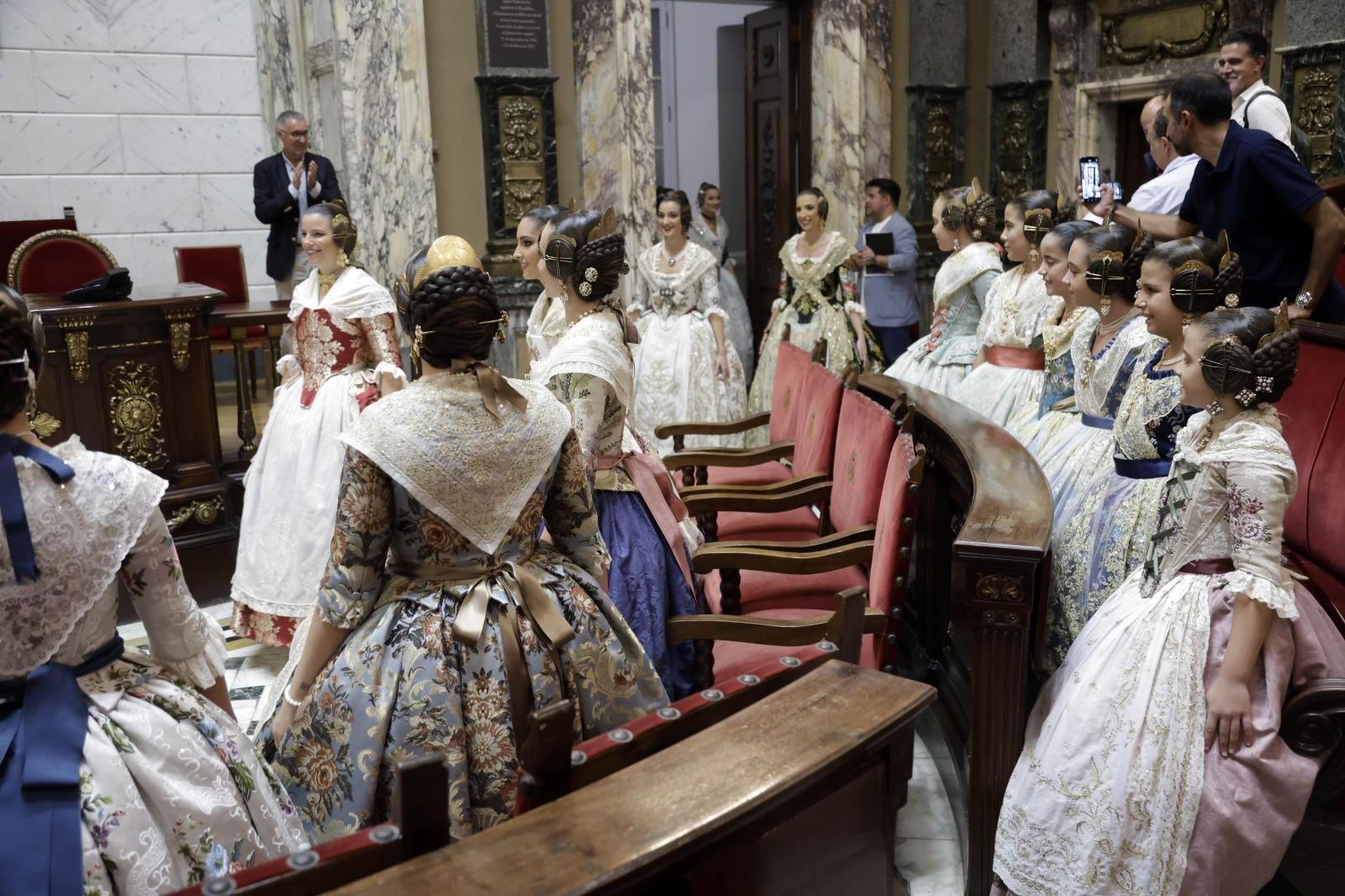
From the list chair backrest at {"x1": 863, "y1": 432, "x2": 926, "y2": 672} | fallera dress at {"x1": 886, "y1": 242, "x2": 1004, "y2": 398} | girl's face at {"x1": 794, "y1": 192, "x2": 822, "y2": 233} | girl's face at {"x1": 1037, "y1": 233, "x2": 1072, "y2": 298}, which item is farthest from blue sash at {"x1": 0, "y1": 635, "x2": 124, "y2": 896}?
girl's face at {"x1": 794, "y1": 192, "x2": 822, "y2": 233}

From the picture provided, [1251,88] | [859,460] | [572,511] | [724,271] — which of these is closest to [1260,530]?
[859,460]

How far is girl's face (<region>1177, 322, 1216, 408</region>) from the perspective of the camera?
2.41 m

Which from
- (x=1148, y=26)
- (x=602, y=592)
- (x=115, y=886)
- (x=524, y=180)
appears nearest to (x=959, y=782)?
(x=602, y=592)

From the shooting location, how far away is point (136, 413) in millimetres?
4730

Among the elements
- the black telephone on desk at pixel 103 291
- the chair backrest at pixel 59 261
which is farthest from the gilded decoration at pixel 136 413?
the chair backrest at pixel 59 261

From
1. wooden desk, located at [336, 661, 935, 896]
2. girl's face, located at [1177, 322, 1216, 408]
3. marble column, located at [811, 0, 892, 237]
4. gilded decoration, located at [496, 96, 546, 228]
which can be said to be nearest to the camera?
wooden desk, located at [336, 661, 935, 896]

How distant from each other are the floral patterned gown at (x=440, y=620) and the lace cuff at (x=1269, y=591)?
130cm

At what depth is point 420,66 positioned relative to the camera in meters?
6.82

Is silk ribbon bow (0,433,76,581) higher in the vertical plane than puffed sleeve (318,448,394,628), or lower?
higher

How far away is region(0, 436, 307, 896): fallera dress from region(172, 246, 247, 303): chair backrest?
23.8 feet

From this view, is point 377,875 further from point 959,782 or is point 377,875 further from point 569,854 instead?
point 959,782

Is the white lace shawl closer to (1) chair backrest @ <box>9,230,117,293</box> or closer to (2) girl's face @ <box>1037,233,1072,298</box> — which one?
(2) girl's face @ <box>1037,233,1072,298</box>

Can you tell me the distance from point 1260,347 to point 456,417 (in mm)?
1652

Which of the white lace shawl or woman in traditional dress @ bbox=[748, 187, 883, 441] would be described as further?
woman in traditional dress @ bbox=[748, 187, 883, 441]
